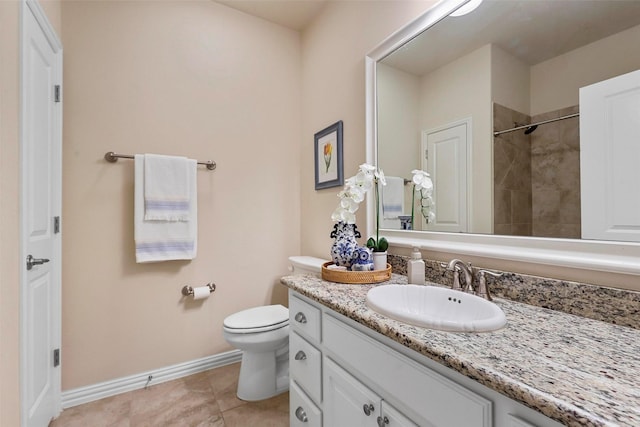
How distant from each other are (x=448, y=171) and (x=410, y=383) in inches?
35.8

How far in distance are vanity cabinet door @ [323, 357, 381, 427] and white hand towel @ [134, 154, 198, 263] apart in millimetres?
1253

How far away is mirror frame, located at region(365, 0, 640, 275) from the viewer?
2.65ft

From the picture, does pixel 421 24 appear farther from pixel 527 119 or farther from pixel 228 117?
pixel 228 117

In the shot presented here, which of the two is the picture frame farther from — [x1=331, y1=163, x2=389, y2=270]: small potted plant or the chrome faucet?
the chrome faucet

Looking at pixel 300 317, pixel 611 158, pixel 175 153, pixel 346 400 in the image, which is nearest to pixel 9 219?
pixel 175 153

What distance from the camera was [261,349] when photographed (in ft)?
5.40

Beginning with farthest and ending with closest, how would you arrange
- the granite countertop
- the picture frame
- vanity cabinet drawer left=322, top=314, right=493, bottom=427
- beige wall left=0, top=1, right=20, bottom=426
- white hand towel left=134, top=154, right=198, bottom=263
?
the picture frame < white hand towel left=134, top=154, right=198, bottom=263 < beige wall left=0, top=1, right=20, bottom=426 < vanity cabinet drawer left=322, top=314, right=493, bottom=427 < the granite countertop

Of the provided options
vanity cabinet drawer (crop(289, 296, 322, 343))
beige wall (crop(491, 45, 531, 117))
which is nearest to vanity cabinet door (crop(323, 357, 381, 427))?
vanity cabinet drawer (crop(289, 296, 322, 343))

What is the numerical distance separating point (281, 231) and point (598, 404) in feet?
6.66

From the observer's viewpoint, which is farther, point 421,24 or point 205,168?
point 205,168

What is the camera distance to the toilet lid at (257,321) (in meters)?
1.62

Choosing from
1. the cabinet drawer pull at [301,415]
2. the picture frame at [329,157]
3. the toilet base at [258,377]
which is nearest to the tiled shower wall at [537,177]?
the picture frame at [329,157]

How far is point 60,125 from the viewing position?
1.56m

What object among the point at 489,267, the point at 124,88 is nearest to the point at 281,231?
the point at 124,88
